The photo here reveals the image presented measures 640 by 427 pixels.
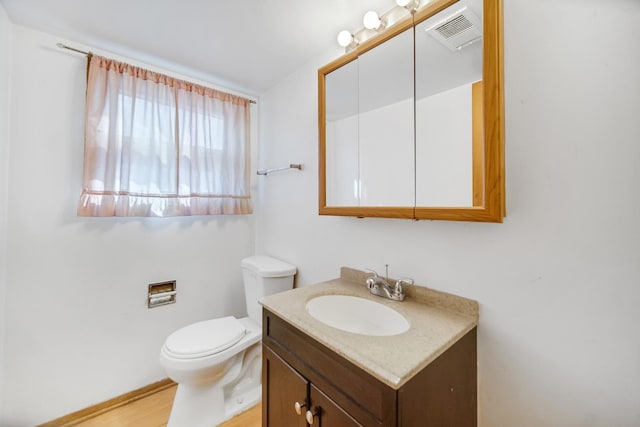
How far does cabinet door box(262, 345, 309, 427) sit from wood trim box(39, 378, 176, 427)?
108 cm

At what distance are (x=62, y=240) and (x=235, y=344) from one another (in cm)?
115

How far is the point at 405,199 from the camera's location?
1133 millimetres

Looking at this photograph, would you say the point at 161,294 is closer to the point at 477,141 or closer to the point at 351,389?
the point at 351,389

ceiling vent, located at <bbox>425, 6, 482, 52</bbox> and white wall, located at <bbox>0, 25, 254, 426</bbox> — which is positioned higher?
ceiling vent, located at <bbox>425, 6, 482, 52</bbox>

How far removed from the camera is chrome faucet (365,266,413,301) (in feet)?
3.68

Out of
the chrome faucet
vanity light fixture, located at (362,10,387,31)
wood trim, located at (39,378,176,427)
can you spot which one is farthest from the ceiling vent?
wood trim, located at (39,378,176,427)

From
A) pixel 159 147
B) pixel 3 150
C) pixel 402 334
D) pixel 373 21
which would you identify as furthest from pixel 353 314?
pixel 3 150

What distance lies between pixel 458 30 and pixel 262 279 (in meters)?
1.58

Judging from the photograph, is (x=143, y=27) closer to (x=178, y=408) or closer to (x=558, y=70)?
(x=558, y=70)

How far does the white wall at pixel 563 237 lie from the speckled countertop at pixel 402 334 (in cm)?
8

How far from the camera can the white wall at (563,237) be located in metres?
0.70

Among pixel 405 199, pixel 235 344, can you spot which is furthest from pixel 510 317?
pixel 235 344

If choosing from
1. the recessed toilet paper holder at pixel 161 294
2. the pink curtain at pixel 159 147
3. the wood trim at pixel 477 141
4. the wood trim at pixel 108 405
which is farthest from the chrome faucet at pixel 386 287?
the wood trim at pixel 108 405

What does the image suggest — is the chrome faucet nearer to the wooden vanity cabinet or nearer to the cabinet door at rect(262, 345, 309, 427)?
the wooden vanity cabinet
